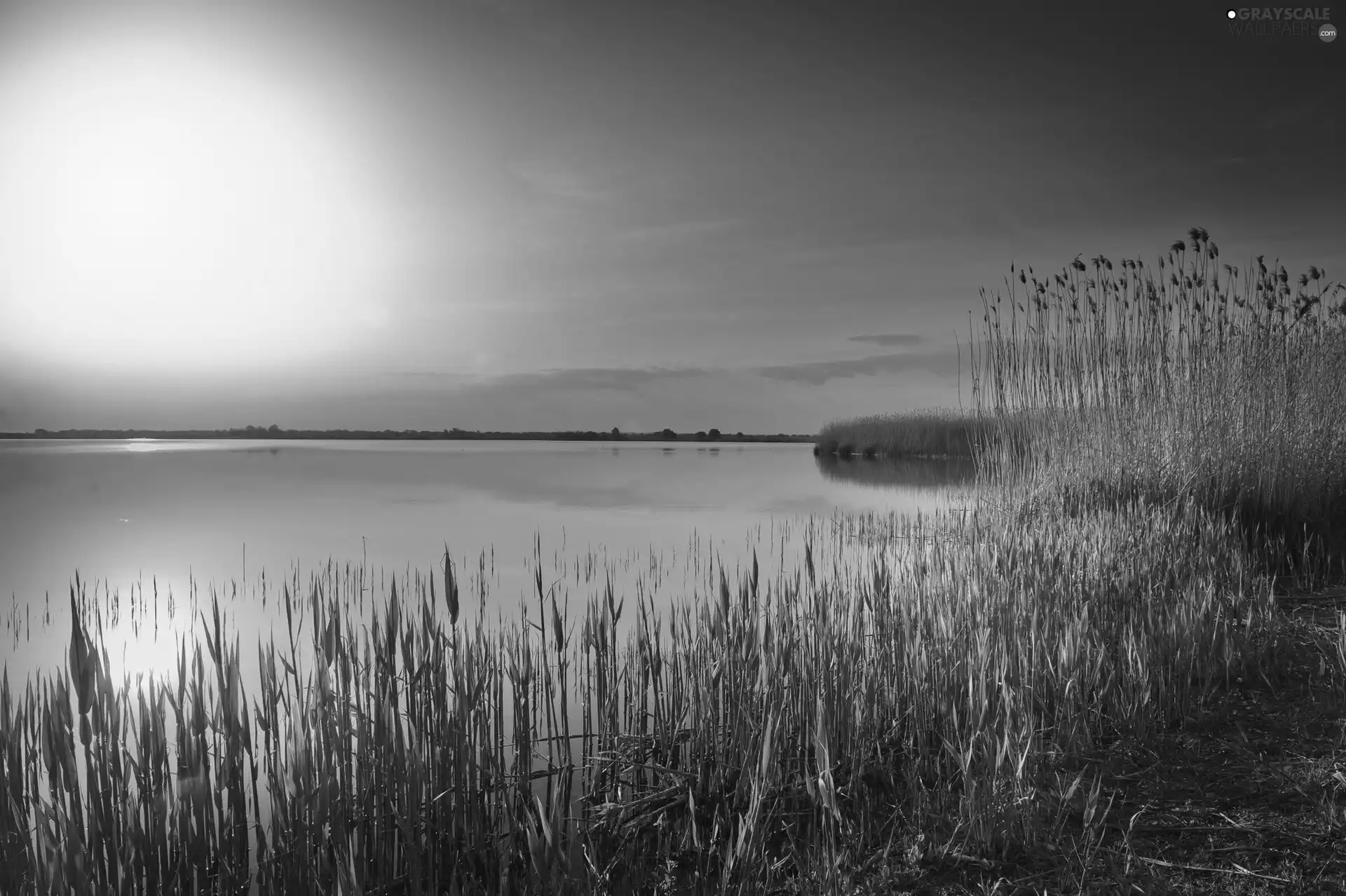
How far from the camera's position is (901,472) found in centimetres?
2078

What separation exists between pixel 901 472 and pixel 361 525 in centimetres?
1562

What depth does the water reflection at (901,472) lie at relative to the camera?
54.5ft

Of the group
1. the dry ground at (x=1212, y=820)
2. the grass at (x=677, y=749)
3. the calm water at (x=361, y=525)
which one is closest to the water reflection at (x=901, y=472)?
the calm water at (x=361, y=525)

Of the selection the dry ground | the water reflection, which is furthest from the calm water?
the dry ground

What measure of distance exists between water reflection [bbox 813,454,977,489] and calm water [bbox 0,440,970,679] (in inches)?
7.1

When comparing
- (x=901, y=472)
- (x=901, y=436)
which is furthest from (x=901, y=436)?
(x=901, y=472)

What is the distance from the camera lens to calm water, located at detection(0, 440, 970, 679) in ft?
20.5

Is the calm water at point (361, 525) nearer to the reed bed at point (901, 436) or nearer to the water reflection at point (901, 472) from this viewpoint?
the water reflection at point (901, 472)

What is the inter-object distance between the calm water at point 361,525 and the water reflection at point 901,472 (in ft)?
0.60

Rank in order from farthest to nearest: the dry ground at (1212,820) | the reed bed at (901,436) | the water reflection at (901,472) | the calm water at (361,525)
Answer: the reed bed at (901,436)
the water reflection at (901,472)
the calm water at (361,525)
the dry ground at (1212,820)

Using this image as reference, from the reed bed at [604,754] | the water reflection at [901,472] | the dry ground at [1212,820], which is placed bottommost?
the water reflection at [901,472]

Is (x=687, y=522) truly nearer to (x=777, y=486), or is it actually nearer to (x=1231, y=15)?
(x=777, y=486)

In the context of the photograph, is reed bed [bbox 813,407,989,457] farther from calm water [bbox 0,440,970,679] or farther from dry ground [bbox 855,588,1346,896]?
dry ground [bbox 855,588,1346,896]

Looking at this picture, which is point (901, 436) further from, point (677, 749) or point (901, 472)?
point (677, 749)
